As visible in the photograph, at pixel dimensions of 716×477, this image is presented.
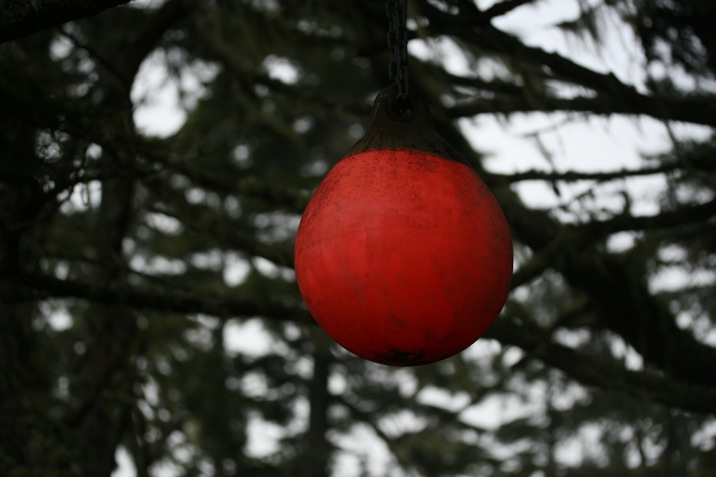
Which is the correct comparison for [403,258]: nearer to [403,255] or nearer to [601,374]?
[403,255]

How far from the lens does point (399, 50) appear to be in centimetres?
239

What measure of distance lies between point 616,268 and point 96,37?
16.8ft

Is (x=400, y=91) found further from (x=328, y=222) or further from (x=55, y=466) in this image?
(x=55, y=466)

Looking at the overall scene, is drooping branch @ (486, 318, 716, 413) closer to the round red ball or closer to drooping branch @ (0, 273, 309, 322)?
drooping branch @ (0, 273, 309, 322)

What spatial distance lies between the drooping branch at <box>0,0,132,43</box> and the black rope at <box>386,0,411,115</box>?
0.80m

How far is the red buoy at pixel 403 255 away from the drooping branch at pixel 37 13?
2.78 ft

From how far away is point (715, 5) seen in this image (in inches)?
184

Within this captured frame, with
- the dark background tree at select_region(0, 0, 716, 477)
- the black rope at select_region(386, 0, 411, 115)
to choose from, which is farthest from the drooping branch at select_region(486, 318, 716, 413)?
the black rope at select_region(386, 0, 411, 115)

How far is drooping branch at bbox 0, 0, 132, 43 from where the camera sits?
2318mm

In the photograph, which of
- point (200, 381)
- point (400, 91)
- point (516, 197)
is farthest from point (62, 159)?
point (200, 381)

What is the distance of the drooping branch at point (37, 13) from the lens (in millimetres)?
2318

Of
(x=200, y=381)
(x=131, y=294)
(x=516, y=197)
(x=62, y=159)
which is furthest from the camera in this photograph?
(x=200, y=381)

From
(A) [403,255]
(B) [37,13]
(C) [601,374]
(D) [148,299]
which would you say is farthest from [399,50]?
(C) [601,374]

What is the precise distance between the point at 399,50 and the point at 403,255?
649mm
